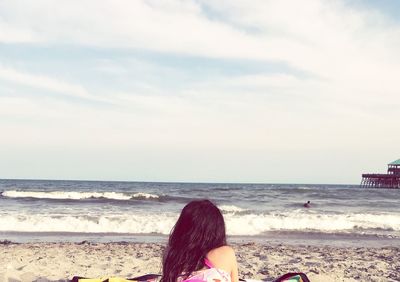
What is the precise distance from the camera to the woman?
3029 mm

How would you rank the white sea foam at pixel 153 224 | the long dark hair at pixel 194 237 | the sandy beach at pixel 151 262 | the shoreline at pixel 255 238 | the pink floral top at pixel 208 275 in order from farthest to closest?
1. the white sea foam at pixel 153 224
2. the shoreline at pixel 255 238
3. the sandy beach at pixel 151 262
4. the pink floral top at pixel 208 275
5. the long dark hair at pixel 194 237

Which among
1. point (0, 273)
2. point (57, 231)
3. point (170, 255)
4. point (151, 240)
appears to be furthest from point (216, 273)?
point (57, 231)

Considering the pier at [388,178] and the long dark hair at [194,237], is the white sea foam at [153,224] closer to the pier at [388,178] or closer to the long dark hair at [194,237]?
the long dark hair at [194,237]

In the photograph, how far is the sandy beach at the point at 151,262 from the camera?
627 cm

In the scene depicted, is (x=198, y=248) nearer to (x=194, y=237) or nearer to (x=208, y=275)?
(x=194, y=237)

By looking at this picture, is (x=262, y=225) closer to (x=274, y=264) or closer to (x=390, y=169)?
(x=274, y=264)

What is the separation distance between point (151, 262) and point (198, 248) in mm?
4284

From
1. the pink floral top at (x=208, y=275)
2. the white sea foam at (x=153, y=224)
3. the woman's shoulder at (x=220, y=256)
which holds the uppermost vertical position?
the woman's shoulder at (x=220, y=256)

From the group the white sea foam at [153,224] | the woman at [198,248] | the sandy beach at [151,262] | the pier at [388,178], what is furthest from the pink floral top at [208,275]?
the pier at [388,178]

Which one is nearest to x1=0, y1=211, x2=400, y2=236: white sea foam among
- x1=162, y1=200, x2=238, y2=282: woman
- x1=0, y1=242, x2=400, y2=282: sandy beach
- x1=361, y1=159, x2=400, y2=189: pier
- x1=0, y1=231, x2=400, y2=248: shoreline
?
x1=0, y1=231, x2=400, y2=248: shoreline

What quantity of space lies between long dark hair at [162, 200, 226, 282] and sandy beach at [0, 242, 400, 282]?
3225 millimetres

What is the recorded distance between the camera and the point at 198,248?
3.06 m

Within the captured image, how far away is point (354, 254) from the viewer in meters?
8.34

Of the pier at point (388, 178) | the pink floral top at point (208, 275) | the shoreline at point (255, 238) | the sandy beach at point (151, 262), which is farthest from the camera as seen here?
→ the pier at point (388, 178)
